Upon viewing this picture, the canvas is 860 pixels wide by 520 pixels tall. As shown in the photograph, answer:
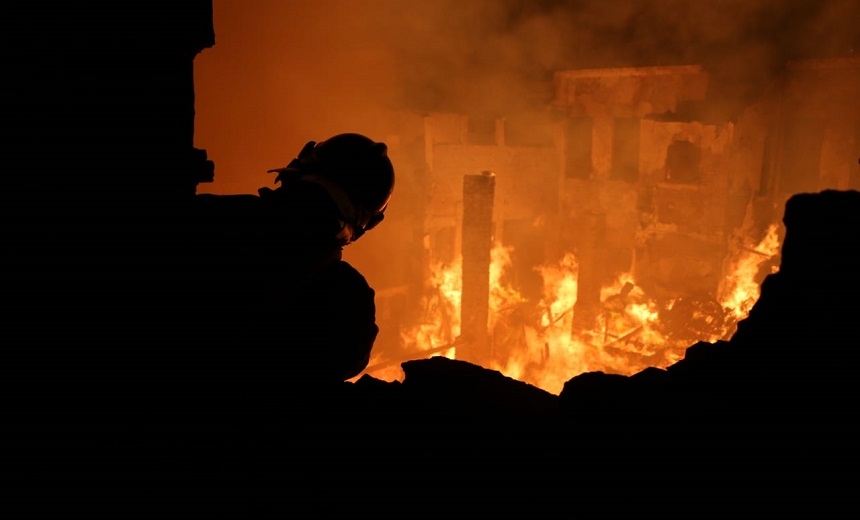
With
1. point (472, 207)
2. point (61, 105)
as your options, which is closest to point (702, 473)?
point (61, 105)

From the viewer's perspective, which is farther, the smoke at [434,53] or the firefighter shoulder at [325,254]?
the smoke at [434,53]

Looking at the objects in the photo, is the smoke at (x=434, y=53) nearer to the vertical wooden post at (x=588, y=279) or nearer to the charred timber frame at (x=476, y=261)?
the vertical wooden post at (x=588, y=279)

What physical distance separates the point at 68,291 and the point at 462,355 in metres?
15.3

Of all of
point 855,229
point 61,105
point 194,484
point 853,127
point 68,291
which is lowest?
point 194,484

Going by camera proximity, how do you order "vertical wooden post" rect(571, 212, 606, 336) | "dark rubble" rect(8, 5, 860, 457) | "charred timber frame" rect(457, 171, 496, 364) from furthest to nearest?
"vertical wooden post" rect(571, 212, 606, 336)
"charred timber frame" rect(457, 171, 496, 364)
"dark rubble" rect(8, 5, 860, 457)

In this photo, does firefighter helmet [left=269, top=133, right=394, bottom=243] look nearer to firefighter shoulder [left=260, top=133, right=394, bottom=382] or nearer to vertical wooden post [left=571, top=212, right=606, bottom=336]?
firefighter shoulder [left=260, top=133, right=394, bottom=382]

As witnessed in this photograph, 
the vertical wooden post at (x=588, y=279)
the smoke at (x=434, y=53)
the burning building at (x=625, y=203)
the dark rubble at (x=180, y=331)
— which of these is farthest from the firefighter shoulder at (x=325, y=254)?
the vertical wooden post at (x=588, y=279)

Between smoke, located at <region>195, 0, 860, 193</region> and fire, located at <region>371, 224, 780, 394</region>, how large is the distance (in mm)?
5555

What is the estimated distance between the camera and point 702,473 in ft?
6.87

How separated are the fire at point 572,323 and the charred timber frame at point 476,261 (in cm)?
69

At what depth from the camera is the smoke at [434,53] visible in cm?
1653

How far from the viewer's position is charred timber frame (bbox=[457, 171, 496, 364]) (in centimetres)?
1586

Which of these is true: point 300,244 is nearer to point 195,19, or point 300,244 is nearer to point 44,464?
point 195,19

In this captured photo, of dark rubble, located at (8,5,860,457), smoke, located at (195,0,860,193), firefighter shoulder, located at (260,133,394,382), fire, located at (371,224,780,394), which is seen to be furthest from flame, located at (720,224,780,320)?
dark rubble, located at (8,5,860,457)
